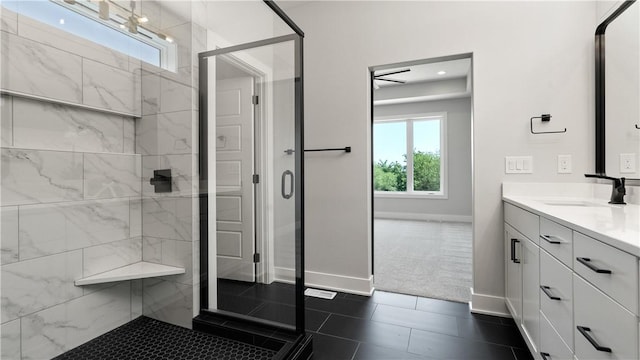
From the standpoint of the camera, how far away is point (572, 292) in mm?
1050

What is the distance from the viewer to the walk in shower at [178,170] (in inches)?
64.2

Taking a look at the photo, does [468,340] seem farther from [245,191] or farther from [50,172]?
A: [50,172]

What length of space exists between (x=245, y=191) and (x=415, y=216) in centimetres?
520

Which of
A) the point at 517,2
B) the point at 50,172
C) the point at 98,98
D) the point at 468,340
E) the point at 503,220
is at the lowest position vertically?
the point at 468,340

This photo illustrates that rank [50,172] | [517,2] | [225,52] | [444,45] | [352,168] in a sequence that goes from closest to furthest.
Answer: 1. [50,172]
2. [225,52]
3. [517,2]
4. [444,45]
5. [352,168]

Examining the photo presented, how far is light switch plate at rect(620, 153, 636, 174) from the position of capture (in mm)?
1622

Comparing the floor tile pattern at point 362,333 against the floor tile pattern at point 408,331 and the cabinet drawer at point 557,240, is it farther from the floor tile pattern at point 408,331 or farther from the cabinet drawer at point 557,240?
the cabinet drawer at point 557,240

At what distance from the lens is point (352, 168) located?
258 cm

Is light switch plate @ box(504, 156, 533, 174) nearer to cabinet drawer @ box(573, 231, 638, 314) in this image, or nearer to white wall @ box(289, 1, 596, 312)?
white wall @ box(289, 1, 596, 312)

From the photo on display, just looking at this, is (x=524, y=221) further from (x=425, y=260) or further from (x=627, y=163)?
(x=425, y=260)

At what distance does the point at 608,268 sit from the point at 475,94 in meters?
1.68

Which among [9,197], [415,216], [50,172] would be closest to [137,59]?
[50,172]

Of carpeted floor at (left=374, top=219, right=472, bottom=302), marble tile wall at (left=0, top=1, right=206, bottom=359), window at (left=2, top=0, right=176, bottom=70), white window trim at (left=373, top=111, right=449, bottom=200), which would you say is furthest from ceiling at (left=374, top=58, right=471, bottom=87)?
marble tile wall at (left=0, top=1, right=206, bottom=359)

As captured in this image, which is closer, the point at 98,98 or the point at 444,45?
the point at 98,98
